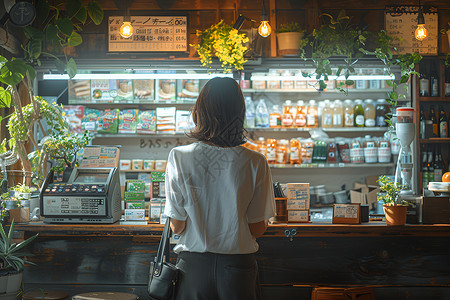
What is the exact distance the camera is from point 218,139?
1958mm

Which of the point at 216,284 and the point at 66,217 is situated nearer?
the point at 216,284

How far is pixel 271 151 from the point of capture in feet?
16.7

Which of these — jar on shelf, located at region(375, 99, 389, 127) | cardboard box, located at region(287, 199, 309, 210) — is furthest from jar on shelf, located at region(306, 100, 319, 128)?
cardboard box, located at region(287, 199, 309, 210)

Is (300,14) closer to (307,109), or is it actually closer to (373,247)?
(307,109)

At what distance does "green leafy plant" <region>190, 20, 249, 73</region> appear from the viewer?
4008mm

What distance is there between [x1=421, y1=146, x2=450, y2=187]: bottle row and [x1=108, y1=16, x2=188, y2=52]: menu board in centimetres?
283

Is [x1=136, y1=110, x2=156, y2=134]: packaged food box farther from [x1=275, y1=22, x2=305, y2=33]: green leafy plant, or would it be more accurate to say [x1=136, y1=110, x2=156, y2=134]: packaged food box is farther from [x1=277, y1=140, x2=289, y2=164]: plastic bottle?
[x1=275, y1=22, x2=305, y2=33]: green leafy plant

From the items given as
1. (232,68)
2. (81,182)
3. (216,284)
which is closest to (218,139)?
(216,284)

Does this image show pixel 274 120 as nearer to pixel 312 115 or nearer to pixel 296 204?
pixel 312 115

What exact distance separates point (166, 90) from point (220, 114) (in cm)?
330

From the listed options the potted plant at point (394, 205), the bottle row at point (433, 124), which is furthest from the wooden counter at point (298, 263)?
the bottle row at point (433, 124)

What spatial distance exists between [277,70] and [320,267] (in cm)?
202

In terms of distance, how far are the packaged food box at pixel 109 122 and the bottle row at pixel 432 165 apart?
339 centimetres

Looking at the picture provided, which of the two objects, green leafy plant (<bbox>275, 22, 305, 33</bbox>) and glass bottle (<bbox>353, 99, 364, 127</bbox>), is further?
glass bottle (<bbox>353, 99, 364, 127</bbox>)
